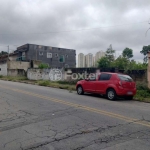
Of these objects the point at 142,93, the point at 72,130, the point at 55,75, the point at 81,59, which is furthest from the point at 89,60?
the point at 72,130

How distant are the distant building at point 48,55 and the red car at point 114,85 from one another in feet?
150

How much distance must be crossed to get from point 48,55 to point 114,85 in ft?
170

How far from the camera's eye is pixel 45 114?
7.86 metres

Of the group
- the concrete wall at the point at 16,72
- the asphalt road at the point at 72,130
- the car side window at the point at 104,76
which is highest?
the concrete wall at the point at 16,72

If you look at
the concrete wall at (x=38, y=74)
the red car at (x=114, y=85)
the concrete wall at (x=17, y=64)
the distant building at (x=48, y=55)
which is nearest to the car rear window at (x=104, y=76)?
the red car at (x=114, y=85)

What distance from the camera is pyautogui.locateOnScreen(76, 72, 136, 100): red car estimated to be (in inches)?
480

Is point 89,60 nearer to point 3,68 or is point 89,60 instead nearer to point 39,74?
point 3,68

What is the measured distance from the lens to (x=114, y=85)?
12312 mm

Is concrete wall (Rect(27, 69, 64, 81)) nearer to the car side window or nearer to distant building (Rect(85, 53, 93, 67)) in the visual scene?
the car side window

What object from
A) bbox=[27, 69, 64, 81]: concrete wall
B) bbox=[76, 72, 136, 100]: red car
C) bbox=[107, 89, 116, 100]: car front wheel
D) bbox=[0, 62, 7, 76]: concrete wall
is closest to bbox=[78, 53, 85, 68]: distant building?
bbox=[0, 62, 7, 76]: concrete wall

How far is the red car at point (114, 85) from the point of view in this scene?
12.2 m

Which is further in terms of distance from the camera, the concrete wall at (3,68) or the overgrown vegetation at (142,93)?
the concrete wall at (3,68)

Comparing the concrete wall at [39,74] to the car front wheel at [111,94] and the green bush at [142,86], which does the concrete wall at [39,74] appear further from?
the car front wheel at [111,94]

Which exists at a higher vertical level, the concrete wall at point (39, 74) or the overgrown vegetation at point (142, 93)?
the concrete wall at point (39, 74)
